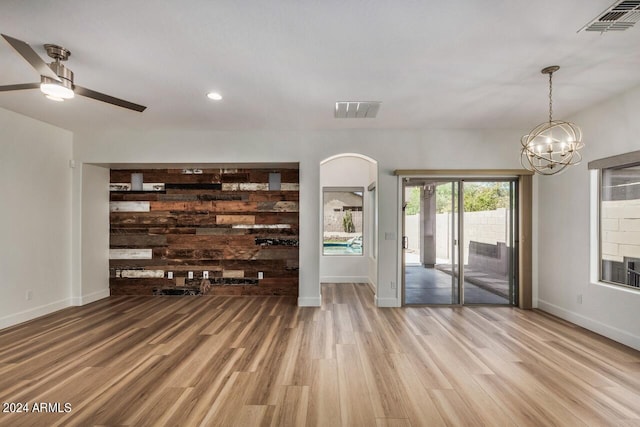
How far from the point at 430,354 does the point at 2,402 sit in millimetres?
3706

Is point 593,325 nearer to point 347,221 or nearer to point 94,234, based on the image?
point 347,221

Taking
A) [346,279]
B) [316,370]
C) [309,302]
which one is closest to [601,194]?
[316,370]

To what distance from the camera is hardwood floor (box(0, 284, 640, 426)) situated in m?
2.06

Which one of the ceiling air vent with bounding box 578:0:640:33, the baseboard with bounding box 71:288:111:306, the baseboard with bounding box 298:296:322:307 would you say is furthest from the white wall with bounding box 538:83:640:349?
the baseboard with bounding box 71:288:111:306

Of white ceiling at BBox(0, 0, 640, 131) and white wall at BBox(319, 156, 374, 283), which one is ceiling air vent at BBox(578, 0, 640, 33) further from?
white wall at BBox(319, 156, 374, 283)

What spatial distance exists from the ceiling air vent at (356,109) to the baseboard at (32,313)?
5128 millimetres

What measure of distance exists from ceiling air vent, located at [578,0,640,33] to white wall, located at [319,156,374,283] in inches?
174

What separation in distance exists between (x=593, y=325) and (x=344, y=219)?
436cm

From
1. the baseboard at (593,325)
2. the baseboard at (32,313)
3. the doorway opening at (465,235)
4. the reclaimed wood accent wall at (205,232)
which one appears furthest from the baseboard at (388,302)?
the baseboard at (32,313)

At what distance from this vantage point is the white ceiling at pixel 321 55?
2.01 meters

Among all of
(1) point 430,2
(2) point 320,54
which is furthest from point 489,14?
(2) point 320,54

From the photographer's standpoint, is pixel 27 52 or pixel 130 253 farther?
pixel 130 253

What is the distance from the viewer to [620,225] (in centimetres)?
345

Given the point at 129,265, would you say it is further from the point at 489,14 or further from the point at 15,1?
the point at 489,14
